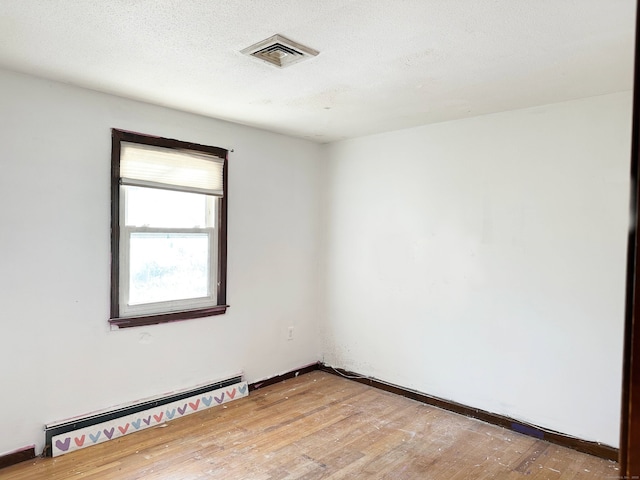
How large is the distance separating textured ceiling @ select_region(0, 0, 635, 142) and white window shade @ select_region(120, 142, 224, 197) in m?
0.38

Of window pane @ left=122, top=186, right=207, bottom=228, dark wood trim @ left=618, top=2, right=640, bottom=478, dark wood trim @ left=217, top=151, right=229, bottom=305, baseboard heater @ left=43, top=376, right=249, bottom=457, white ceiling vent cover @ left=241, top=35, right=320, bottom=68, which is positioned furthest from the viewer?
dark wood trim @ left=217, top=151, right=229, bottom=305

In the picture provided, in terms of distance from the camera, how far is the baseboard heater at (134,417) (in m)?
2.71

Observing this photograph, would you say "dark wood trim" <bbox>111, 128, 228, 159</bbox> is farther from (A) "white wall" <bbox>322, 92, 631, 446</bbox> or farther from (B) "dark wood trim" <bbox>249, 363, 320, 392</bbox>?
(B) "dark wood trim" <bbox>249, 363, 320, 392</bbox>

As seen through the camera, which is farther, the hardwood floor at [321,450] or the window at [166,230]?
the window at [166,230]

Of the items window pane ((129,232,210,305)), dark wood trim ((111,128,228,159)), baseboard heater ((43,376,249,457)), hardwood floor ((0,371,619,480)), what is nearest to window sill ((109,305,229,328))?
window pane ((129,232,210,305))

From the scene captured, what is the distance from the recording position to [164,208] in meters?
3.27

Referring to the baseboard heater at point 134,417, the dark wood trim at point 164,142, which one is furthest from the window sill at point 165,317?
the dark wood trim at point 164,142

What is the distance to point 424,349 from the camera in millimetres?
3666

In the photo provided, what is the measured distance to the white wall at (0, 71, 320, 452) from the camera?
2.58m

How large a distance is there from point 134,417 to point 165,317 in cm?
72

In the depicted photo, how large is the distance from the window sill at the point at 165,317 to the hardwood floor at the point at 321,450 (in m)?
0.76

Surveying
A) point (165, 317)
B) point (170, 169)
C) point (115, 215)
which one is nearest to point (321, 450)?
point (165, 317)

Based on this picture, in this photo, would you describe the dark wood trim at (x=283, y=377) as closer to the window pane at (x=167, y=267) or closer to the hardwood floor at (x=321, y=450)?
the hardwood floor at (x=321, y=450)

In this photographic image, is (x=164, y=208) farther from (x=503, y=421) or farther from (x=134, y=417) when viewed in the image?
(x=503, y=421)
